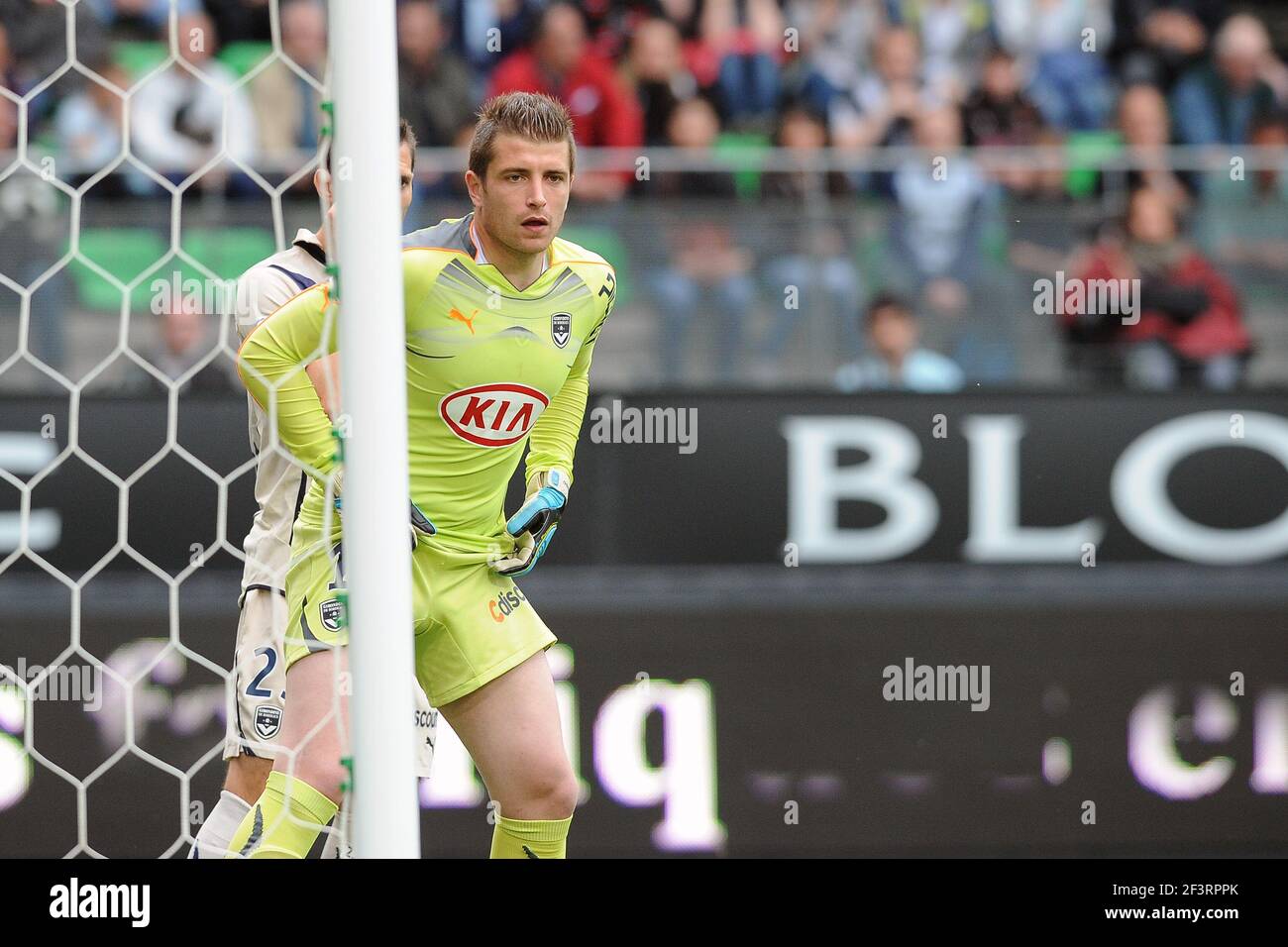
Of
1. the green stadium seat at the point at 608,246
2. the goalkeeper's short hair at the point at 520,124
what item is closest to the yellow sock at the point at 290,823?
the goalkeeper's short hair at the point at 520,124

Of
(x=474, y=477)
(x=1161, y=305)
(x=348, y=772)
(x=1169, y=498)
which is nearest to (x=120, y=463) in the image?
(x=474, y=477)

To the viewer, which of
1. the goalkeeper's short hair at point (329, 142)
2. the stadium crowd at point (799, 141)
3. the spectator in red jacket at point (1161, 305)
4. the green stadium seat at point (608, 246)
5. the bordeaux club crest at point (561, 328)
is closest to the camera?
the goalkeeper's short hair at point (329, 142)

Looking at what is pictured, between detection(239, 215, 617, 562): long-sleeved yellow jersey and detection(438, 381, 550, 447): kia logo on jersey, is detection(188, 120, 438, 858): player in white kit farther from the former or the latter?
detection(438, 381, 550, 447): kia logo on jersey

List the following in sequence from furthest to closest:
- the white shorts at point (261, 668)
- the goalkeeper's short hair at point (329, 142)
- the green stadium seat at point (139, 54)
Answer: the green stadium seat at point (139, 54) → the white shorts at point (261, 668) → the goalkeeper's short hair at point (329, 142)

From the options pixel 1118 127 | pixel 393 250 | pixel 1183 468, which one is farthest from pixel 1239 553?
pixel 393 250

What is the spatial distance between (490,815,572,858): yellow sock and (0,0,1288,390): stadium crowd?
8.03 feet

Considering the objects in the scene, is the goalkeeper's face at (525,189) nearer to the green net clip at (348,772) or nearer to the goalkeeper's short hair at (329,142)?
the goalkeeper's short hair at (329,142)

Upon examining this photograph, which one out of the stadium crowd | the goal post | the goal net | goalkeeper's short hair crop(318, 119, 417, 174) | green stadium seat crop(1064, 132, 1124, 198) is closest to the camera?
the goal post

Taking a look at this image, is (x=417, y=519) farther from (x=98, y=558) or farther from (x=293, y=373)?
(x=98, y=558)

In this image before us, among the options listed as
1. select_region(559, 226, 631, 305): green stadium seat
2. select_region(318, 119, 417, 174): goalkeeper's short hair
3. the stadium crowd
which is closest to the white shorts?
select_region(318, 119, 417, 174): goalkeeper's short hair

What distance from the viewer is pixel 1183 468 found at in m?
6.12

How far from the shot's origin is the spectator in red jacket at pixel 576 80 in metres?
6.98

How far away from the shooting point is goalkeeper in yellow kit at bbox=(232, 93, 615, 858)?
11.5ft
